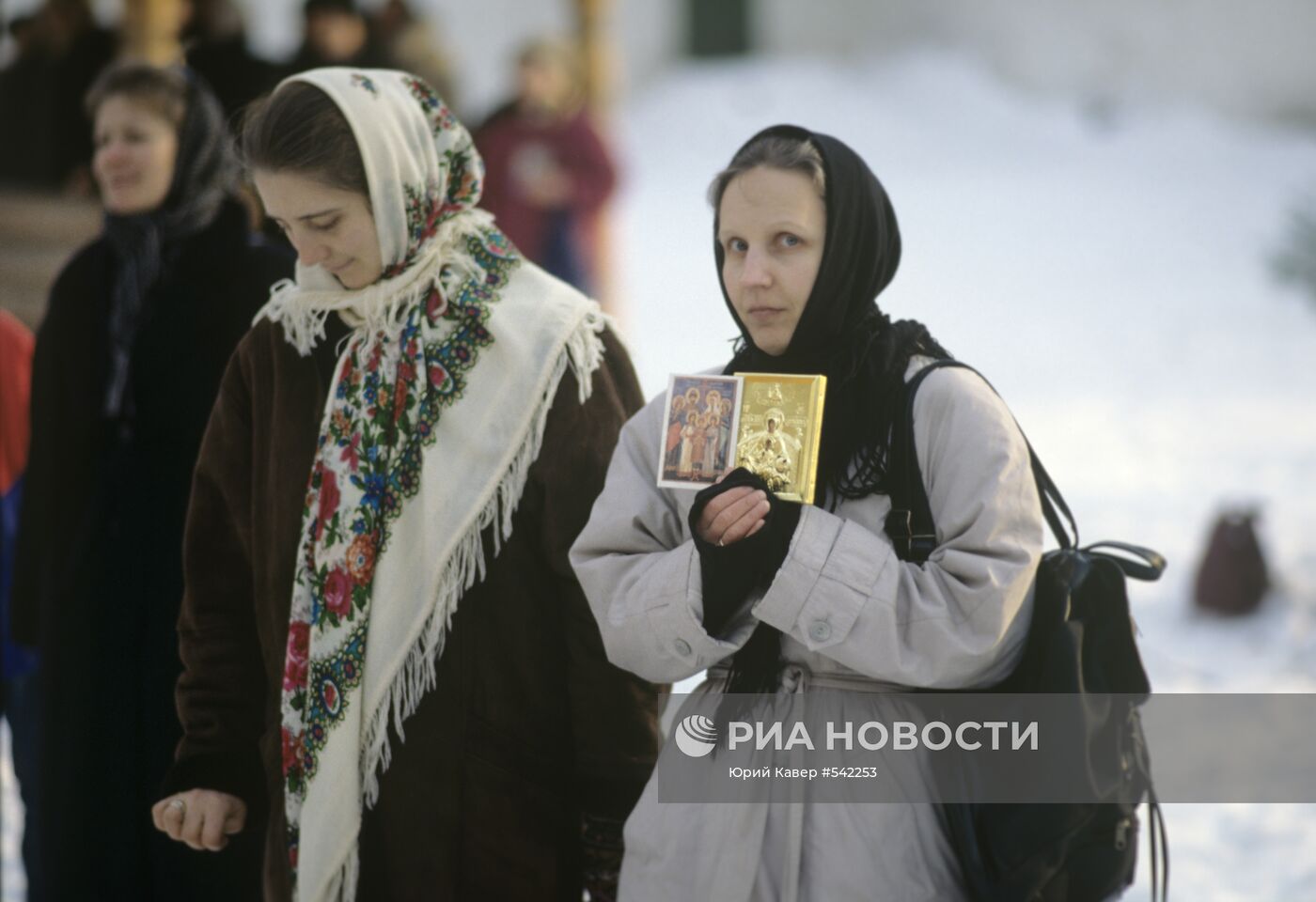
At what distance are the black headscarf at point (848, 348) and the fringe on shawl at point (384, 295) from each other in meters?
0.65

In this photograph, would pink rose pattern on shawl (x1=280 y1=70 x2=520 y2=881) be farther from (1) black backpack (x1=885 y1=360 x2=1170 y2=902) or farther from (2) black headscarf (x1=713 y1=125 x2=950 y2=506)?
(1) black backpack (x1=885 y1=360 x2=1170 y2=902)

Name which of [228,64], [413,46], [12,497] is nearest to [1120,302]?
[413,46]

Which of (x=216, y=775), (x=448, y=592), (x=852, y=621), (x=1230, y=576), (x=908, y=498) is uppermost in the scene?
(x=908, y=498)

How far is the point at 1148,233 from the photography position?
890 cm

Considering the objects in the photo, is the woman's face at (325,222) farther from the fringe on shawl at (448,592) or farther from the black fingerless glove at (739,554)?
the black fingerless glove at (739,554)

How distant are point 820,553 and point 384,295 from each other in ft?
3.01

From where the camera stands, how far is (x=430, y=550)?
2125 mm

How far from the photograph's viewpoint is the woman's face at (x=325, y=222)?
2.10 meters

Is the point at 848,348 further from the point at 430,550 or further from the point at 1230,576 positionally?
the point at 1230,576

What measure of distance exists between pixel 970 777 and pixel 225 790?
1.26 metres

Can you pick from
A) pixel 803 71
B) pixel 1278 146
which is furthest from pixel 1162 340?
pixel 803 71

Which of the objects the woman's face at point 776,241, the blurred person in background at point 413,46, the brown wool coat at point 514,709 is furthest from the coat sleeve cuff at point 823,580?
the blurred person in background at point 413,46

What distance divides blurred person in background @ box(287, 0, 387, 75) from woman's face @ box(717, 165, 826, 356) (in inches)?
211

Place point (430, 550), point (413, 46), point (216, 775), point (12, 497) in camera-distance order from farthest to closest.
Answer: point (413, 46)
point (12, 497)
point (216, 775)
point (430, 550)
